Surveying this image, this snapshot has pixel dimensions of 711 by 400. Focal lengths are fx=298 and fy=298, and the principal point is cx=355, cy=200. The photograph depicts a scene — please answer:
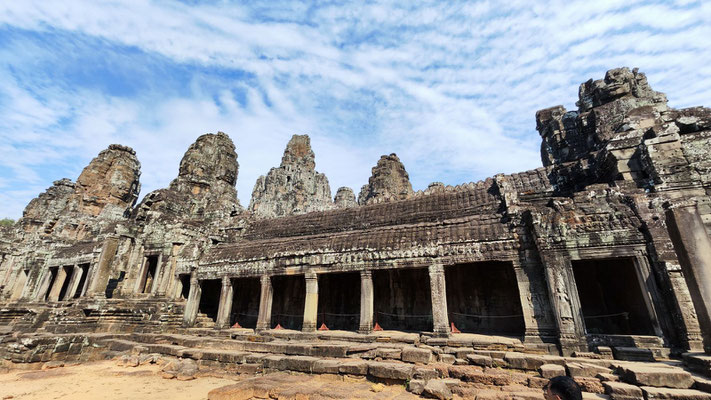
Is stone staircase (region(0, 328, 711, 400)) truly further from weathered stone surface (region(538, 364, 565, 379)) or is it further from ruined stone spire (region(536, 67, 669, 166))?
ruined stone spire (region(536, 67, 669, 166))

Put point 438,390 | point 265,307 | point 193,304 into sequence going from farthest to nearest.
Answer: point 193,304, point 265,307, point 438,390

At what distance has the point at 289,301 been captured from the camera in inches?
569

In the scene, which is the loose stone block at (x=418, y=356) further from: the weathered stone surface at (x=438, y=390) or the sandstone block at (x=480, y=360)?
the weathered stone surface at (x=438, y=390)

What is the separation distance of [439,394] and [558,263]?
15.8 feet

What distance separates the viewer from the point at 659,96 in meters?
12.4

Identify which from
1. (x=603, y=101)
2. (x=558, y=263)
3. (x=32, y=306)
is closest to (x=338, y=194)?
(x=32, y=306)

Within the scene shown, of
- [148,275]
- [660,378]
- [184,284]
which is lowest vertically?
[660,378]

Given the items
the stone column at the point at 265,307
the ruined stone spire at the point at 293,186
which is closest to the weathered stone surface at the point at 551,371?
the stone column at the point at 265,307

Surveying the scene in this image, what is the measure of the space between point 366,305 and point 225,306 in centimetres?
654

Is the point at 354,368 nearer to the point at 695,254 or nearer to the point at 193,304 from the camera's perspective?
the point at 695,254

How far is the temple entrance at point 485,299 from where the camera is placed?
10.5 metres

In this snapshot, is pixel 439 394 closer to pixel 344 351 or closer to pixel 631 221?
pixel 344 351

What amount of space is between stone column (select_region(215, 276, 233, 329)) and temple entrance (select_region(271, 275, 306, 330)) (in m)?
2.03

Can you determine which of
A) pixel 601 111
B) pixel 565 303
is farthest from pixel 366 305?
pixel 601 111
